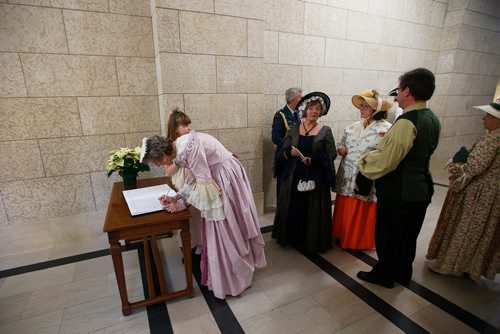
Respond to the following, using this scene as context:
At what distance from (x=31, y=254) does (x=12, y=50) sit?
193 centimetres

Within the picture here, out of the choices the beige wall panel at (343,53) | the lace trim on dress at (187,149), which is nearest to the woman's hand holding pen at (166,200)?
the lace trim on dress at (187,149)

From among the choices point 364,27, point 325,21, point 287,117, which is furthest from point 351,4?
point 287,117

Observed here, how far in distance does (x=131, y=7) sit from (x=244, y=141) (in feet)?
5.70

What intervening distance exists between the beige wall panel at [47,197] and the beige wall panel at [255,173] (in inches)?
68.4

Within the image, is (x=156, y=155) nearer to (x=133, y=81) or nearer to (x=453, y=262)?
(x=133, y=81)

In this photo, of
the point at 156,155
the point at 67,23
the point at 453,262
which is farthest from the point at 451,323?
the point at 67,23

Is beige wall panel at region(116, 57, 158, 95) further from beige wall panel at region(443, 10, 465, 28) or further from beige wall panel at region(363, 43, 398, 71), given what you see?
beige wall panel at region(443, 10, 465, 28)

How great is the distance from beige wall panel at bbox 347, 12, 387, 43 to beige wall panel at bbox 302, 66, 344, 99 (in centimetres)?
54

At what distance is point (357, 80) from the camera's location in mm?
3918

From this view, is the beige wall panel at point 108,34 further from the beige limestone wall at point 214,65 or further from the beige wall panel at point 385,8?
the beige wall panel at point 385,8

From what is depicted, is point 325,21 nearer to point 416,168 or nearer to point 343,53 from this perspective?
point 343,53

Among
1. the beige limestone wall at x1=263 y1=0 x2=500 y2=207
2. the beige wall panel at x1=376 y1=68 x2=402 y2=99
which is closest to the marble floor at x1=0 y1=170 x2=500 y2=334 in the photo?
the beige limestone wall at x1=263 y1=0 x2=500 y2=207

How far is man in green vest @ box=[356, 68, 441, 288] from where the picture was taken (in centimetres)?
165

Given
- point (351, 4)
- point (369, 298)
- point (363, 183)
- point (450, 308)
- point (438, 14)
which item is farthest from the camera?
point (438, 14)
